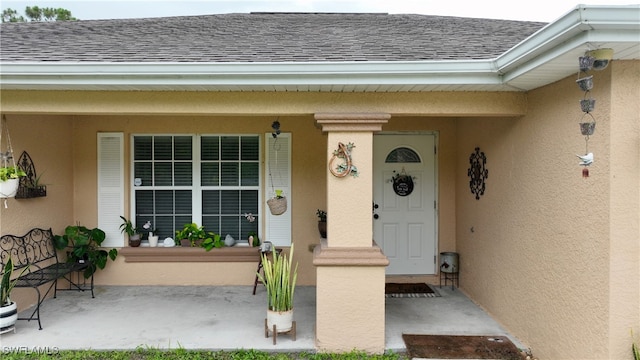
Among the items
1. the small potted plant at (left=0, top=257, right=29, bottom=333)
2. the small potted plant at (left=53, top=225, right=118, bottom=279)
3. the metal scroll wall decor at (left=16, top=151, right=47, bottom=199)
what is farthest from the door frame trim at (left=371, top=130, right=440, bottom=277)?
the small potted plant at (left=0, top=257, right=29, bottom=333)

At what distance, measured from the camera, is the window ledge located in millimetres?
5922

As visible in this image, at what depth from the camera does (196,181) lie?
20.0 ft

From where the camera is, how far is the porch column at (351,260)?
3896mm

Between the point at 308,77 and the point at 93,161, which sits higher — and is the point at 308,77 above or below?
above

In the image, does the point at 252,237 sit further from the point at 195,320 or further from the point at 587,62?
the point at 587,62

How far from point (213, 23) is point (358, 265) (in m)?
4.49

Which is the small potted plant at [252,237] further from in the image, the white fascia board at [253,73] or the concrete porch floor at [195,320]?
the white fascia board at [253,73]

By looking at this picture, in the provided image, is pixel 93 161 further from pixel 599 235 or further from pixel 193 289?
pixel 599 235

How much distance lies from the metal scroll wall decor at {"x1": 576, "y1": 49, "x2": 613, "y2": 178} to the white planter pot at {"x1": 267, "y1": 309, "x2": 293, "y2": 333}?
2875 millimetres

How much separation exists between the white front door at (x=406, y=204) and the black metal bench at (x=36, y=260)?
4290 millimetres

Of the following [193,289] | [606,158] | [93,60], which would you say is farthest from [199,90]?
[606,158]

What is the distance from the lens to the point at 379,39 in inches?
189

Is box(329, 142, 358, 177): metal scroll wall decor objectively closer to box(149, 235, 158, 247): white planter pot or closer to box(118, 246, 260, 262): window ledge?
box(118, 246, 260, 262): window ledge

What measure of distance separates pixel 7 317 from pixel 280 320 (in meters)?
2.80
